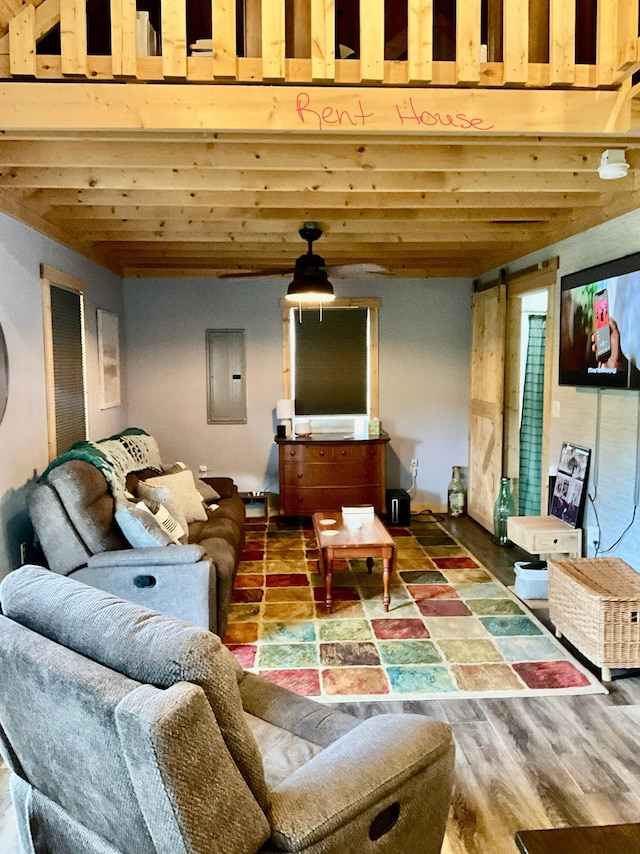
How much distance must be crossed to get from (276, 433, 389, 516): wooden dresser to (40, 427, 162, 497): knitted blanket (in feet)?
4.45

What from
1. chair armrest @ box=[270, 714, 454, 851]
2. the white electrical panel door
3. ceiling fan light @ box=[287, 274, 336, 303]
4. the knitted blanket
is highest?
ceiling fan light @ box=[287, 274, 336, 303]

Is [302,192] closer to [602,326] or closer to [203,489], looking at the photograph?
[602,326]

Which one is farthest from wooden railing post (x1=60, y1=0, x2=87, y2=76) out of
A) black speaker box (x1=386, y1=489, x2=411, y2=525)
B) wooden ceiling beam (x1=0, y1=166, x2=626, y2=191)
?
black speaker box (x1=386, y1=489, x2=411, y2=525)

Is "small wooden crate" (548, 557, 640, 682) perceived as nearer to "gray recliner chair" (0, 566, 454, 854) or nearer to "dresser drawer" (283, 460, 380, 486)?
"gray recliner chair" (0, 566, 454, 854)

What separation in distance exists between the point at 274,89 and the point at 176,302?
388 cm

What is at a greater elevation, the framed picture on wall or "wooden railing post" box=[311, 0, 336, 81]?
"wooden railing post" box=[311, 0, 336, 81]

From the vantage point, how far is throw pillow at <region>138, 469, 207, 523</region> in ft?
13.6

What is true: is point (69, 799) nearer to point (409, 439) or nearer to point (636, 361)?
point (636, 361)

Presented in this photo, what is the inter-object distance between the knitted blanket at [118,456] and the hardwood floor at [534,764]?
1.58 meters

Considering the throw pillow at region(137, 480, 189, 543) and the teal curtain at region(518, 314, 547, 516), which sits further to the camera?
the teal curtain at region(518, 314, 547, 516)

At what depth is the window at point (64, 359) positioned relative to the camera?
379 cm

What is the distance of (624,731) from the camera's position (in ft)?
8.39

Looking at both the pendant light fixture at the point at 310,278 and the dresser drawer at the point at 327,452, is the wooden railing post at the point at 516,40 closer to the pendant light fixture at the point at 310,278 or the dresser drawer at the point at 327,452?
the pendant light fixture at the point at 310,278

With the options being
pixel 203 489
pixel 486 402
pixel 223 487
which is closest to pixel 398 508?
pixel 486 402
